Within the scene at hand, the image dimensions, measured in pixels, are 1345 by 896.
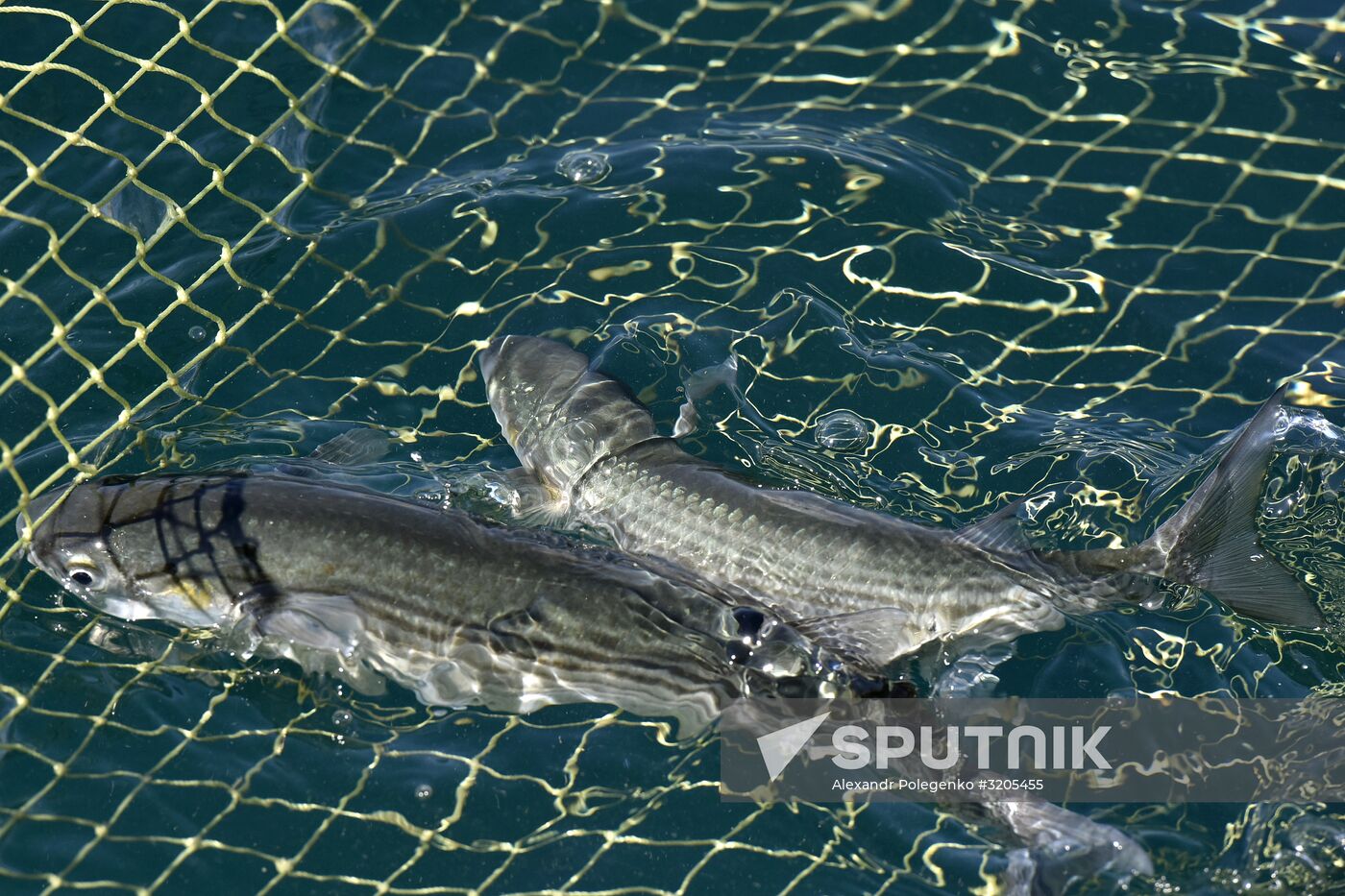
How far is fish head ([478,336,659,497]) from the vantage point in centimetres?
573

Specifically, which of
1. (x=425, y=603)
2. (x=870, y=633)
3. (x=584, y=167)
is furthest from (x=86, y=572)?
(x=584, y=167)

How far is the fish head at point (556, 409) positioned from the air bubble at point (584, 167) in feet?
3.30

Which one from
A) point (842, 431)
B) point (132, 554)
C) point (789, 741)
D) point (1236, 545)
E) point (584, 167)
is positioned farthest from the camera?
point (584, 167)

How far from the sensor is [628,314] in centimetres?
627

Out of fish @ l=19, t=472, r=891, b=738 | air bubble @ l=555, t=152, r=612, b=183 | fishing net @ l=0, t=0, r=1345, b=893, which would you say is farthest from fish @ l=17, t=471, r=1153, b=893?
air bubble @ l=555, t=152, r=612, b=183

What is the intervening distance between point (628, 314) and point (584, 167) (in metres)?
0.93

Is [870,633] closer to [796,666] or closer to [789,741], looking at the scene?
[796,666]

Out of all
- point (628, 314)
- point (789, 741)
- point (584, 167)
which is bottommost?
point (789, 741)

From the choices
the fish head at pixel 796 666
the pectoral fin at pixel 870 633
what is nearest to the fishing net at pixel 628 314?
the fish head at pixel 796 666

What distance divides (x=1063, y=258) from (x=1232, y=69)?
68.2 inches

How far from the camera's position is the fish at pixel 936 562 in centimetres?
492

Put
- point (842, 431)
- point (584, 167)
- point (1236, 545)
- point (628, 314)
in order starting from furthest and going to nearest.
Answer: point (584, 167) < point (628, 314) < point (842, 431) < point (1236, 545)

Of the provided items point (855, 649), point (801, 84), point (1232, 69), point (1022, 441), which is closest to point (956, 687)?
point (855, 649)

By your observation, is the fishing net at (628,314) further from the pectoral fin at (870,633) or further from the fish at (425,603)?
the pectoral fin at (870,633)
